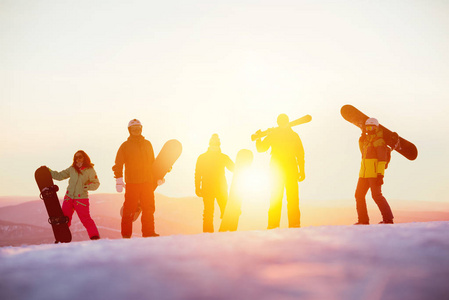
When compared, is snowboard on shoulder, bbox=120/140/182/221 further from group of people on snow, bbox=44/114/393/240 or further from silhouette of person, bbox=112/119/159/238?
silhouette of person, bbox=112/119/159/238

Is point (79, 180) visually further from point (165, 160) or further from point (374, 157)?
point (374, 157)

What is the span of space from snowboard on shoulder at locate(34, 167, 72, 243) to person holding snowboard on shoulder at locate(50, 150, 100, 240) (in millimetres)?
110

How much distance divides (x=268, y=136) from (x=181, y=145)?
1954mm

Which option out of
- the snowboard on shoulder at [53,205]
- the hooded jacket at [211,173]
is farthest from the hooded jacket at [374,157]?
the snowboard on shoulder at [53,205]

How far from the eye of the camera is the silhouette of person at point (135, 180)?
7660 millimetres

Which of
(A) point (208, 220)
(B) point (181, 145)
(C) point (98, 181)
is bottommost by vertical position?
(A) point (208, 220)

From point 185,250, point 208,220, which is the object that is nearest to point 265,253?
point 185,250

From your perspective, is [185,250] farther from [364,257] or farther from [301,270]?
[364,257]

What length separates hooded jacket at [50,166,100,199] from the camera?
796 cm

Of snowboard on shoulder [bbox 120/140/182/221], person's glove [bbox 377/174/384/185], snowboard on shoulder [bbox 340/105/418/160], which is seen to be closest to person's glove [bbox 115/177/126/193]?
snowboard on shoulder [bbox 120/140/182/221]

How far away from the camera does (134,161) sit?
A: 773 cm

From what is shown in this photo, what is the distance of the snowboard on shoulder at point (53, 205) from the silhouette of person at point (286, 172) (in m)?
3.80

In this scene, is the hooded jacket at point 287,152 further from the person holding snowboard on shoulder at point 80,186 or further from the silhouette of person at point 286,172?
the person holding snowboard on shoulder at point 80,186

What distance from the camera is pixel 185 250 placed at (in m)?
1.71
